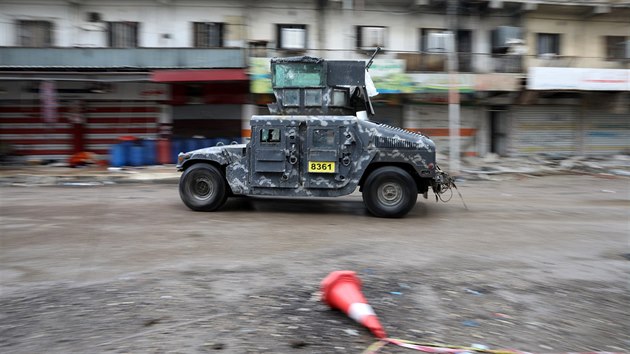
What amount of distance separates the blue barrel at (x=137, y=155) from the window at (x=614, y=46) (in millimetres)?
19025

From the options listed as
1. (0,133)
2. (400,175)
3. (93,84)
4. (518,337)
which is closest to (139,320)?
(518,337)

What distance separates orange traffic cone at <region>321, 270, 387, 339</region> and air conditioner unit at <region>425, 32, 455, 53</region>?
16.9 meters

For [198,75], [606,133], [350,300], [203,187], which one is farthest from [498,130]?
[350,300]

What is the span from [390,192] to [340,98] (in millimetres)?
1873

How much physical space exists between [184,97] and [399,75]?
795 centimetres

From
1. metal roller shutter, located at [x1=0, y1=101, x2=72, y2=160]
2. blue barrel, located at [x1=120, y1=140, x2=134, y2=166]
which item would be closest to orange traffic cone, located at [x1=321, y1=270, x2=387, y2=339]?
blue barrel, located at [x1=120, y1=140, x2=134, y2=166]

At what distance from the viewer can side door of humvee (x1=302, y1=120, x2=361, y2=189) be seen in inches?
342

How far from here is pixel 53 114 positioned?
61.0 ft

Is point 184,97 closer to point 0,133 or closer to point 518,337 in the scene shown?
point 0,133

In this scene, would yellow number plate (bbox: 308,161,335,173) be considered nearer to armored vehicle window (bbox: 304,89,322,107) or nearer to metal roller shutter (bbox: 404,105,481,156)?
armored vehicle window (bbox: 304,89,322,107)

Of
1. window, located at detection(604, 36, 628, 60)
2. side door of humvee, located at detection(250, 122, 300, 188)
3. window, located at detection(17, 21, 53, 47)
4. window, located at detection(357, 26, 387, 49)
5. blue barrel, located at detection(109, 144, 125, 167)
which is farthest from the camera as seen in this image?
window, located at detection(604, 36, 628, 60)

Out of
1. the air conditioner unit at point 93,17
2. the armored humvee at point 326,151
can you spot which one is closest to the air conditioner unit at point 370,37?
the air conditioner unit at point 93,17

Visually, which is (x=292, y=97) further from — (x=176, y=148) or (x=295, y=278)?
(x=176, y=148)

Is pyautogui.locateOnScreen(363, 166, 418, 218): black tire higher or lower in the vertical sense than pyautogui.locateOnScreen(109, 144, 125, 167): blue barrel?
lower
